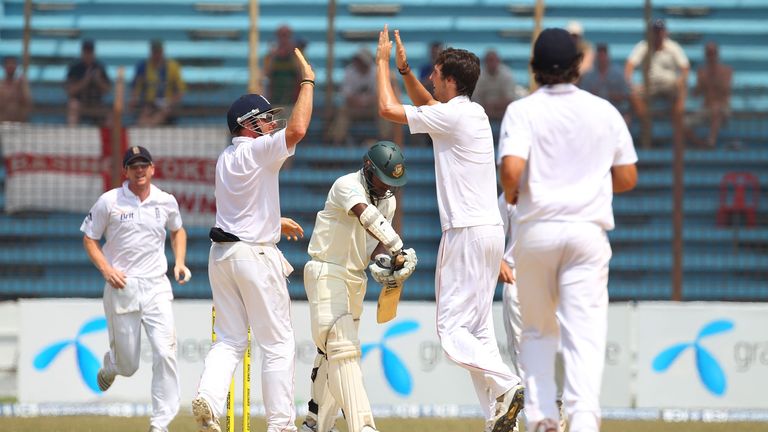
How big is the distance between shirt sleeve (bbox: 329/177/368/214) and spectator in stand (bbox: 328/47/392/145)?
6.41m

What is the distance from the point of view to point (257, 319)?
28.1ft

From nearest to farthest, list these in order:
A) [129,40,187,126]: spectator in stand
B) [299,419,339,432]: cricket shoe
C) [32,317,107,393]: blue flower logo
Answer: [299,419,339,432]: cricket shoe
[32,317,107,393]: blue flower logo
[129,40,187,126]: spectator in stand

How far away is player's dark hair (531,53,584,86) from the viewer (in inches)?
273

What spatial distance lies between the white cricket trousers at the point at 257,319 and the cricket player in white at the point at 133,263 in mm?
1816

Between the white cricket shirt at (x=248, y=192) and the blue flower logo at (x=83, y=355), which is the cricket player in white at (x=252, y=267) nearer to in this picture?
the white cricket shirt at (x=248, y=192)

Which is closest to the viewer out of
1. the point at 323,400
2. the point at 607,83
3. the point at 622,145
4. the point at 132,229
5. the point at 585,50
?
→ the point at 622,145

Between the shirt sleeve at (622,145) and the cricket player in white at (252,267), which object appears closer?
the shirt sleeve at (622,145)

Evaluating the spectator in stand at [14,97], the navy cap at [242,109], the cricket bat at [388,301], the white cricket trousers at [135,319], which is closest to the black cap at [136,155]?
the white cricket trousers at [135,319]

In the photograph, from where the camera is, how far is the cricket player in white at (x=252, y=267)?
8.47 meters

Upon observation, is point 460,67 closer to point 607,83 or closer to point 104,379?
point 104,379

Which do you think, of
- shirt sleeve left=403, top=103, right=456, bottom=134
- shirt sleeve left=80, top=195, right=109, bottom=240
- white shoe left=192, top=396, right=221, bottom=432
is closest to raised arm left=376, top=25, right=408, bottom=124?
shirt sleeve left=403, top=103, right=456, bottom=134

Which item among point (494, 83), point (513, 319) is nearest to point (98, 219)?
point (513, 319)

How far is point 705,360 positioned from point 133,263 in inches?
237

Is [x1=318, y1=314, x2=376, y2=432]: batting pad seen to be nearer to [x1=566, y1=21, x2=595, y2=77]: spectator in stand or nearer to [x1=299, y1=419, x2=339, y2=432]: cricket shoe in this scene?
[x1=299, y1=419, x2=339, y2=432]: cricket shoe
